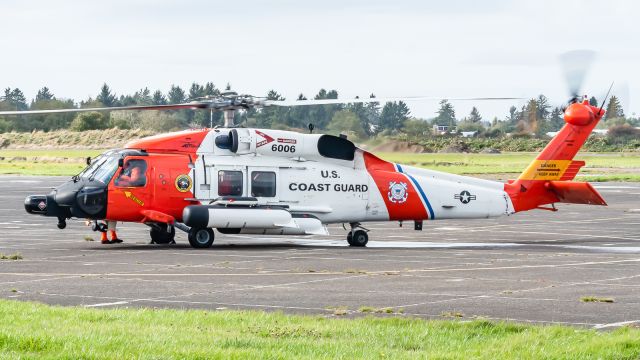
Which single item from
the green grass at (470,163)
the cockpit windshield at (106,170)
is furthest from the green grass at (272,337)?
the green grass at (470,163)

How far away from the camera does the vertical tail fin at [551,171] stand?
3056 cm

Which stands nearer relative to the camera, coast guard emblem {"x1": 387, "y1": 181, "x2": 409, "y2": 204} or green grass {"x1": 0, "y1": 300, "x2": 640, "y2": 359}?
green grass {"x1": 0, "y1": 300, "x2": 640, "y2": 359}

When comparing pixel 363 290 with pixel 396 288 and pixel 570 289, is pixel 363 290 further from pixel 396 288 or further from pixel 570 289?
pixel 570 289

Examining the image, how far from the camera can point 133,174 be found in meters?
27.2

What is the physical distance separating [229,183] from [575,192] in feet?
30.7

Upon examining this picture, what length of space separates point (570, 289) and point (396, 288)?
2889 millimetres

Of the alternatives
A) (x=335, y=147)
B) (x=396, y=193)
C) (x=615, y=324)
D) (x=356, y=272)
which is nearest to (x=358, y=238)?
(x=396, y=193)

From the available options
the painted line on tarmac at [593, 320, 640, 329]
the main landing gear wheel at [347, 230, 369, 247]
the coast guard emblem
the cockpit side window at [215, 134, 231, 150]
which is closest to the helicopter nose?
the cockpit side window at [215, 134, 231, 150]

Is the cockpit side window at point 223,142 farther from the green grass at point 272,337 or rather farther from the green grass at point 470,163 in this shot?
the green grass at point 470,163

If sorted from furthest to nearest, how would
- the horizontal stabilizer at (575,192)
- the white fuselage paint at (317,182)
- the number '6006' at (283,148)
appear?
the horizontal stabilizer at (575,192) → the number '6006' at (283,148) → the white fuselage paint at (317,182)

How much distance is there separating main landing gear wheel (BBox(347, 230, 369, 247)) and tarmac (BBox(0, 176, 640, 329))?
424 mm

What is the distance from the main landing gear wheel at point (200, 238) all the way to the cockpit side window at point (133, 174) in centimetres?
168

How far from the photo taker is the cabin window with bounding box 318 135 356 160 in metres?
28.9

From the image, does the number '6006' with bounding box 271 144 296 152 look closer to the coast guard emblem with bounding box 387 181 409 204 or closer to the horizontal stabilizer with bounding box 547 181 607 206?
the coast guard emblem with bounding box 387 181 409 204
